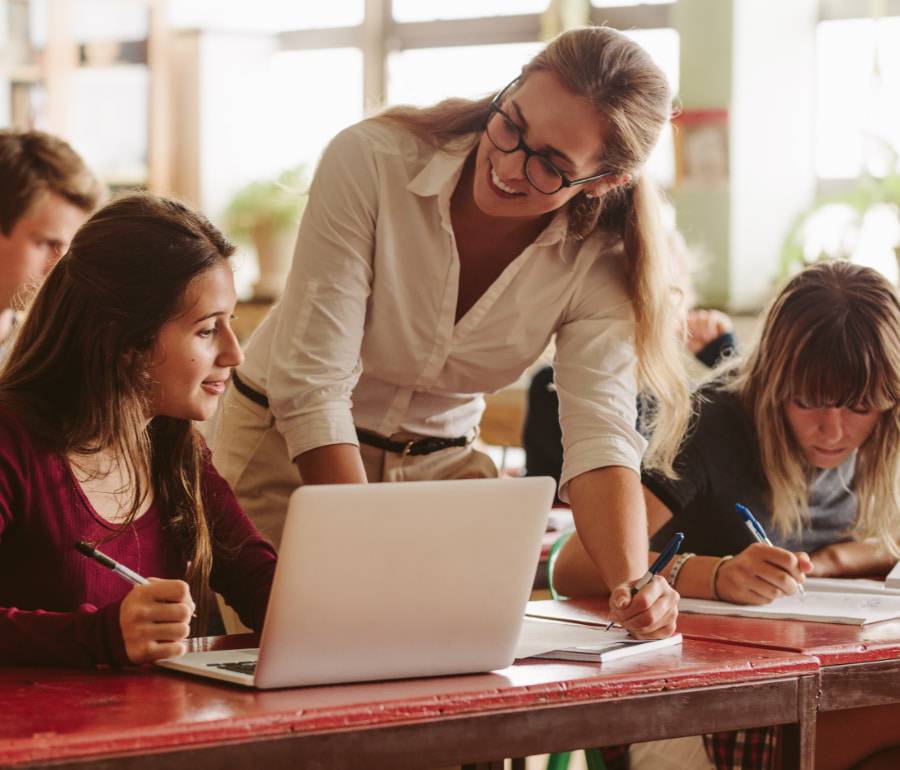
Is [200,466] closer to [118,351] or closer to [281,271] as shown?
[118,351]

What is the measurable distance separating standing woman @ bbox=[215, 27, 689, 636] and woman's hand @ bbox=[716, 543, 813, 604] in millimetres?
198

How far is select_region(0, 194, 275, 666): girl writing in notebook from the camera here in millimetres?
1286

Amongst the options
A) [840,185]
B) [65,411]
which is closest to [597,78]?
[65,411]

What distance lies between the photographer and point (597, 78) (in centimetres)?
146

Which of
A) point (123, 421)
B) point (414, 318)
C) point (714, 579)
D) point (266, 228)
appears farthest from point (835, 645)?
point (266, 228)

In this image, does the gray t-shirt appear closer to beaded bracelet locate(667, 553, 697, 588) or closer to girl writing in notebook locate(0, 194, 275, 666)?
beaded bracelet locate(667, 553, 697, 588)

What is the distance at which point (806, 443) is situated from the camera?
6.23 ft

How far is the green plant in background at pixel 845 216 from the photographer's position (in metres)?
3.87

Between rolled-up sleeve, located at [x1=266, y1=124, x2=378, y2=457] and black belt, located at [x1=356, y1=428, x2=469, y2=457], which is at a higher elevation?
rolled-up sleeve, located at [x1=266, y1=124, x2=378, y2=457]

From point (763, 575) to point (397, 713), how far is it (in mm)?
772

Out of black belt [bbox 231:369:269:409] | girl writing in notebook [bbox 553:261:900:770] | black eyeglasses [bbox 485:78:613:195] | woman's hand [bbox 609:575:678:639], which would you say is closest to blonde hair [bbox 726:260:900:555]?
girl writing in notebook [bbox 553:261:900:770]

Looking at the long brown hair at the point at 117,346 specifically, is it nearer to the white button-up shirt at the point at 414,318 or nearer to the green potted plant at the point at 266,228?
the white button-up shirt at the point at 414,318

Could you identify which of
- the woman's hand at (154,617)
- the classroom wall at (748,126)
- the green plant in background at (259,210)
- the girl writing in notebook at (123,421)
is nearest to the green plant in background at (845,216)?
the classroom wall at (748,126)

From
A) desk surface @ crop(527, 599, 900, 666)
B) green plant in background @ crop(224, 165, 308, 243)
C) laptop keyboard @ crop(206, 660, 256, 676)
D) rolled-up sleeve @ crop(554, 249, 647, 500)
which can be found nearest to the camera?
laptop keyboard @ crop(206, 660, 256, 676)
